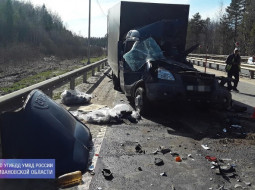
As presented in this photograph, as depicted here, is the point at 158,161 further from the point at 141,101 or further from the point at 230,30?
the point at 230,30

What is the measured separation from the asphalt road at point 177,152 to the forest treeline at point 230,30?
1586 inches

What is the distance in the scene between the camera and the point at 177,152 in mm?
5316

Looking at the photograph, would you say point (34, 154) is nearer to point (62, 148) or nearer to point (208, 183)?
point (62, 148)

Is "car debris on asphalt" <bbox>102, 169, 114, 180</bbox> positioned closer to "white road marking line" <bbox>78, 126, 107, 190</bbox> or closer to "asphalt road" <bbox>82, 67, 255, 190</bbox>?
"asphalt road" <bbox>82, 67, 255, 190</bbox>

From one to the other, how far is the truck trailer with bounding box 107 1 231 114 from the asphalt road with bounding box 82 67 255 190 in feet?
2.01

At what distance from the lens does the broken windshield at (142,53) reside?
29.3ft

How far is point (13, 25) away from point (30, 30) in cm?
796

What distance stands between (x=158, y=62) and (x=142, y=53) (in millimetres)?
772

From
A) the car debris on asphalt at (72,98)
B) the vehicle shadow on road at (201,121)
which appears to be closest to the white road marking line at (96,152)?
the vehicle shadow on road at (201,121)

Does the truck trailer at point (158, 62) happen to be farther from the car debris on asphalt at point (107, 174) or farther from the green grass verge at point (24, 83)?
the green grass verge at point (24, 83)

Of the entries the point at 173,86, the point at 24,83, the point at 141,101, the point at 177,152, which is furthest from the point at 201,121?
the point at 24,83

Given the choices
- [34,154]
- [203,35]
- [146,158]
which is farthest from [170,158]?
[203,35]

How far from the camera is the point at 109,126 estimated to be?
6988mm

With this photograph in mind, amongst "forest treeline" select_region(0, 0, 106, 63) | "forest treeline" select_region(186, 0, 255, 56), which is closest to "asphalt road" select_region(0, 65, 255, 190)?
"forest treeline" select_region(186, 0, 255, 56)
